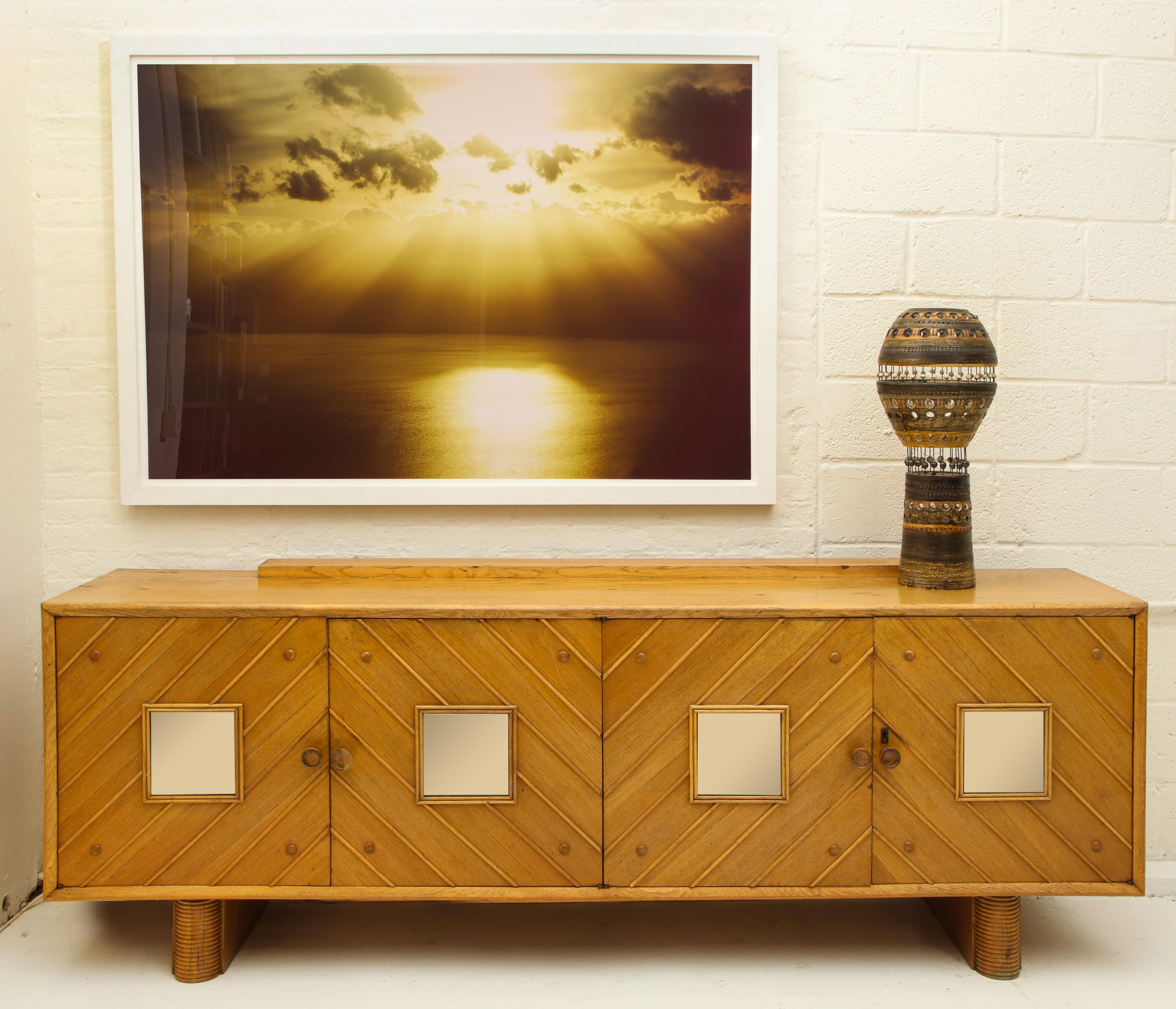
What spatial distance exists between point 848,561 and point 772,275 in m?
0.65

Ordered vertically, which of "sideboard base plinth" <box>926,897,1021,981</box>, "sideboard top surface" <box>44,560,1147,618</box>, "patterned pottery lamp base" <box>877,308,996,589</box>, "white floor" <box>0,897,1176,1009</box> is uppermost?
"patterned pottery lamp base" <box>877,308,996,589</box>

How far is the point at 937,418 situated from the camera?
1717mm

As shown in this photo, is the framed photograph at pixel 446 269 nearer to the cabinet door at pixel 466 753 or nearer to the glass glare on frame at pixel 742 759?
the cabinet door at pixel 466 753

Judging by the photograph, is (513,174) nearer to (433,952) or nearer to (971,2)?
(971,2)

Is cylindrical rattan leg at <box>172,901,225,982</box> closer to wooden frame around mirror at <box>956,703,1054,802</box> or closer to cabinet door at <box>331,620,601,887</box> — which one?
cabinet door at <box>331,620,601,887</box>

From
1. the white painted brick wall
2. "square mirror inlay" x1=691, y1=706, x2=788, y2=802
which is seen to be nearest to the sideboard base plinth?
"square mirror inlay" x1=691, y1=706, x2=788, y2=802

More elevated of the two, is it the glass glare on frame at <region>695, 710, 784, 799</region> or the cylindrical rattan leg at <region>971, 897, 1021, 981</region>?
the glass glare on frame at <region>695, 710, 784, 799</region>

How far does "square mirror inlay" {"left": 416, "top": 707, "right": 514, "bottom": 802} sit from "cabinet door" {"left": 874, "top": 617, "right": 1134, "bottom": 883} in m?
0.69

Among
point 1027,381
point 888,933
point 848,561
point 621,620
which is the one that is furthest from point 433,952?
point 1027,381

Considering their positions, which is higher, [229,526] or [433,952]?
[229,526]

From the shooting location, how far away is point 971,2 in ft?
6.35

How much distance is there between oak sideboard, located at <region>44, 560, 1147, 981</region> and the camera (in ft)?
5.29

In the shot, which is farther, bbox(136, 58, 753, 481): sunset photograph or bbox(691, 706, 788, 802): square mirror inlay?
bbox(136, 58, 753, 481): sunset photograph

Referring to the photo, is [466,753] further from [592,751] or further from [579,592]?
[579,592]
